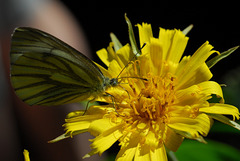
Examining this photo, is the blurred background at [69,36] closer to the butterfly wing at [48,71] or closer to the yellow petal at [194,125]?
the yellow petal at [194,125]

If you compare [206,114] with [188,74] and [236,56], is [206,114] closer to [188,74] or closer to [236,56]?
[188,74]

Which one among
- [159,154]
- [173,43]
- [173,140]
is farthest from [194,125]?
[173,43]

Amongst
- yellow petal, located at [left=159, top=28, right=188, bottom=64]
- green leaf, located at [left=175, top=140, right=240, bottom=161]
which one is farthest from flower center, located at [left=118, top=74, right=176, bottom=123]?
green leaf, located at [left=175, top=140, right=240, bottom=161]

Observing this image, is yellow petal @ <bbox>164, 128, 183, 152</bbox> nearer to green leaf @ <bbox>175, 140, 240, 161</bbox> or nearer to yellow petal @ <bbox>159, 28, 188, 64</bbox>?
yellow petal @ <bbox>159, 28, 188, 64</bbox>

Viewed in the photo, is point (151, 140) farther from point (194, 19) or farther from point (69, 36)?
point (194, 19)

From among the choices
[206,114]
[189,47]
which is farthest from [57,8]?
[206,114]

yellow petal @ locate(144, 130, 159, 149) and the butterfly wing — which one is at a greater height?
the butterfly wing
